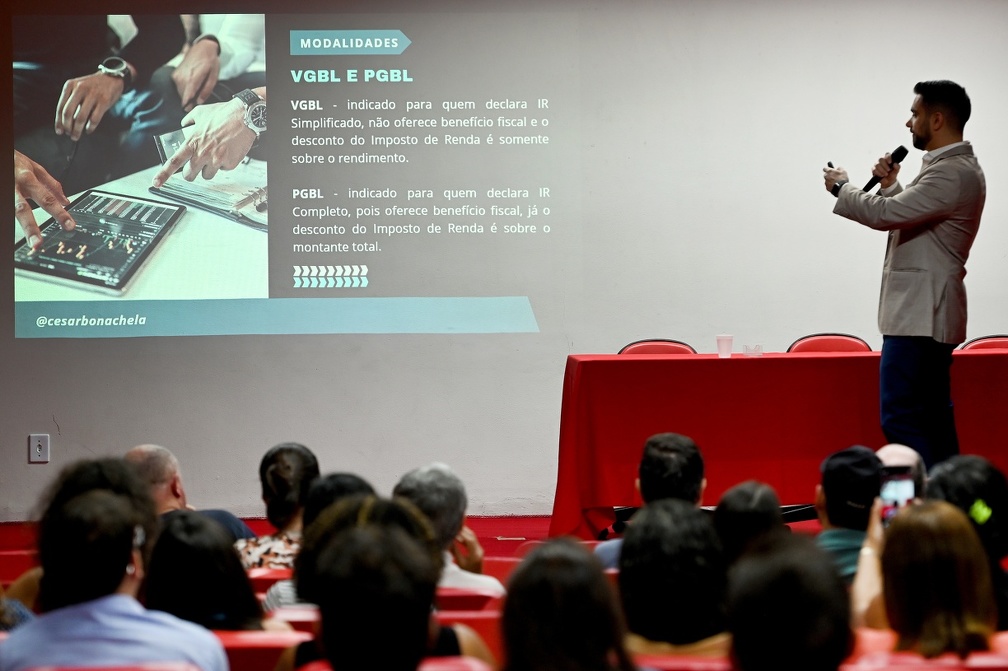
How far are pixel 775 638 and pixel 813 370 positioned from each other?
311cm

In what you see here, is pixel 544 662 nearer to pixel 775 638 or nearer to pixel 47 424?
pixel 775 638

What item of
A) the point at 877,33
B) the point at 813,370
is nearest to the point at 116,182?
the point at 813,370

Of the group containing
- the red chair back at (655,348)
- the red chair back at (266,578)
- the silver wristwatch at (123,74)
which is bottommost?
the red chair back at (266,578)

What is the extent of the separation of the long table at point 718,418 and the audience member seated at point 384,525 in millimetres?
2575

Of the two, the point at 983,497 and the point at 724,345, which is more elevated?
the point at 724,345

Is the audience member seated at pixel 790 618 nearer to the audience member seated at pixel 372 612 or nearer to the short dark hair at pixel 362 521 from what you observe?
the audience member seated at pixel 372 612

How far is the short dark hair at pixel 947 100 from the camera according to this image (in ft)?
12.3

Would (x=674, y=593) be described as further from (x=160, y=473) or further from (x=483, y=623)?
(x=160, y=473)

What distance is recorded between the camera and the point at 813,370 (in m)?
4.16

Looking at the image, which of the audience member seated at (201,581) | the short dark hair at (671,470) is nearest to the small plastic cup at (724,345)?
the short dark hair at (671,470)

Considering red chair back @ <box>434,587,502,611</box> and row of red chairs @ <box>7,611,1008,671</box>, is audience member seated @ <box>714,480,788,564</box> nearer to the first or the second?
red chair back @ <box>434,587,502,611</box>

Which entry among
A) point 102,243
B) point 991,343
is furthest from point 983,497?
point 102,243

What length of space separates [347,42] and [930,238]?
3408 mm

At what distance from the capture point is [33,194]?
5898mm
